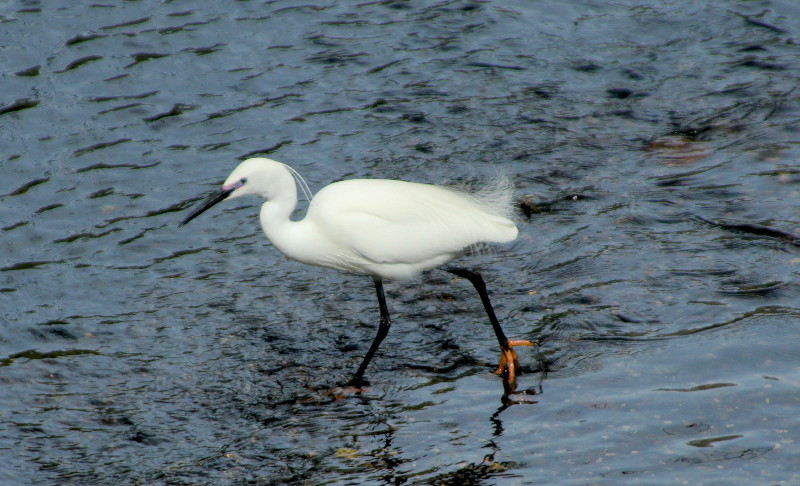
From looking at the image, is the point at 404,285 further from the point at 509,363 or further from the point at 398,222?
the point at 509,363

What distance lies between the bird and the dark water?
1.75 feet

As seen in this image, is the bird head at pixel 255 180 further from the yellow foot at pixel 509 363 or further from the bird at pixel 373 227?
the yellow foot at pixel 509 363

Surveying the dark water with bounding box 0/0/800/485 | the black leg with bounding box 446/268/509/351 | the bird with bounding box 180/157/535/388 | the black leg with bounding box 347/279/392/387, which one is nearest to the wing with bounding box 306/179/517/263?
the bird with bounding box 180/157/535/388

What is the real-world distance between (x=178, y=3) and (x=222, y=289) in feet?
16.8

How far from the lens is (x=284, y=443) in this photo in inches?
213

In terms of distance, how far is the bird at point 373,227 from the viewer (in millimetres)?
5855

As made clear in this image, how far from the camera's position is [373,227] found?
591cm

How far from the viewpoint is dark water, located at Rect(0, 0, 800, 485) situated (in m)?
5.35

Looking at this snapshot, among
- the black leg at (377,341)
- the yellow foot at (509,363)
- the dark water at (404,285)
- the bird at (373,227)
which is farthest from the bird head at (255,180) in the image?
the yellow foot at (509,363)

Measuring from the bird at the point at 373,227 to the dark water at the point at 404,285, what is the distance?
53 cm

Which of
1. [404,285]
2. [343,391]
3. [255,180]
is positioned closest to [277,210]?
[255,180]

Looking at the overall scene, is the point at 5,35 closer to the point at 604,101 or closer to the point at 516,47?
the point at 516,47

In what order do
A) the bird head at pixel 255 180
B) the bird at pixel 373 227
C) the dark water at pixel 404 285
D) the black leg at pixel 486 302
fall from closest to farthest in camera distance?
the dark water at pixel 404 285 → the bird head at pixel 255 180 → the bird at pixel 373 227 → the black leg at pixel 486 302

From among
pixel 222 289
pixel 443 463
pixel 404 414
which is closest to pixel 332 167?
pixel 222 289
